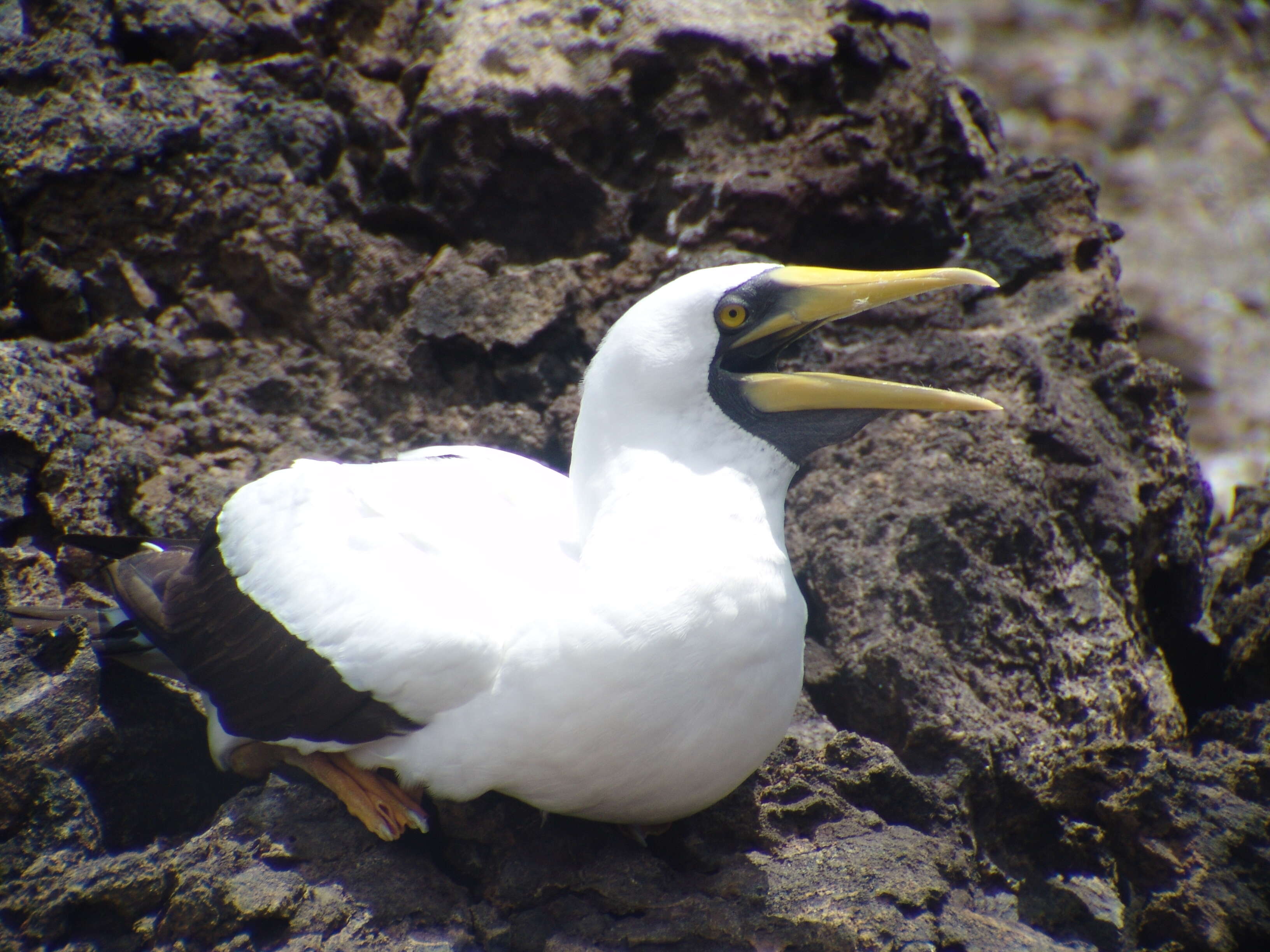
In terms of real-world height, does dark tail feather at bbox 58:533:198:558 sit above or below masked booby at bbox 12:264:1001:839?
below

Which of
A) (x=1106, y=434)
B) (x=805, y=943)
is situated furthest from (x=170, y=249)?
(x=1106, y=434)

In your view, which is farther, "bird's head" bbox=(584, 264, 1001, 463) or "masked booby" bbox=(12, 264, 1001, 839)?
"bird's head" bbox=(584, 264, 1001, 463)

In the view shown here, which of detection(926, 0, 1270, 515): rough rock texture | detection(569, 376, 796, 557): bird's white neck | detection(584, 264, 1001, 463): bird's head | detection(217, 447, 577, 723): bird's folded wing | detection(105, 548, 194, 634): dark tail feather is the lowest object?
detection(105, 548, 194, 634): dark tail feather

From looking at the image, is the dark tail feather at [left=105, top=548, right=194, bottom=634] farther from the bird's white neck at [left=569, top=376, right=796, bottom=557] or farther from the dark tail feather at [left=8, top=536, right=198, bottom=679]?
the bird's white neck at [left=569, top=376, right=796, bottom=557]

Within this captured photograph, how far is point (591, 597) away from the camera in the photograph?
83.8 inches

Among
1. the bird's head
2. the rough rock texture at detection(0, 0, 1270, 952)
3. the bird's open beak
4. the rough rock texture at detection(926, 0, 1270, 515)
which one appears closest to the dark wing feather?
the rough rock texture at detection(0, 0, 1270, 952)

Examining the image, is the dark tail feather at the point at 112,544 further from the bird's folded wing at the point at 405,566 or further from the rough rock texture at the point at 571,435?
the bird's folded wing at the point at 405,566

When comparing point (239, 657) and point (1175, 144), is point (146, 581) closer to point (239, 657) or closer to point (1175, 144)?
point (239, 657)

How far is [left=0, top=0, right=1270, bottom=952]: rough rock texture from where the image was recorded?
2332 millimetres

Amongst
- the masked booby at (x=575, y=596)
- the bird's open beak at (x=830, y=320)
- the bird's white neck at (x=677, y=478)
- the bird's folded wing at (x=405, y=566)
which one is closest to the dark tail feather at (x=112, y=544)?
the masked booby at (x=575, y=596)

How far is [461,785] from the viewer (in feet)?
7.16

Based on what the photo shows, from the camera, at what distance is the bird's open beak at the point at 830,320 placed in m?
2.32

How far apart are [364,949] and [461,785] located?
421 millimetres

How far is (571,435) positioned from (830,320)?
1.35m
